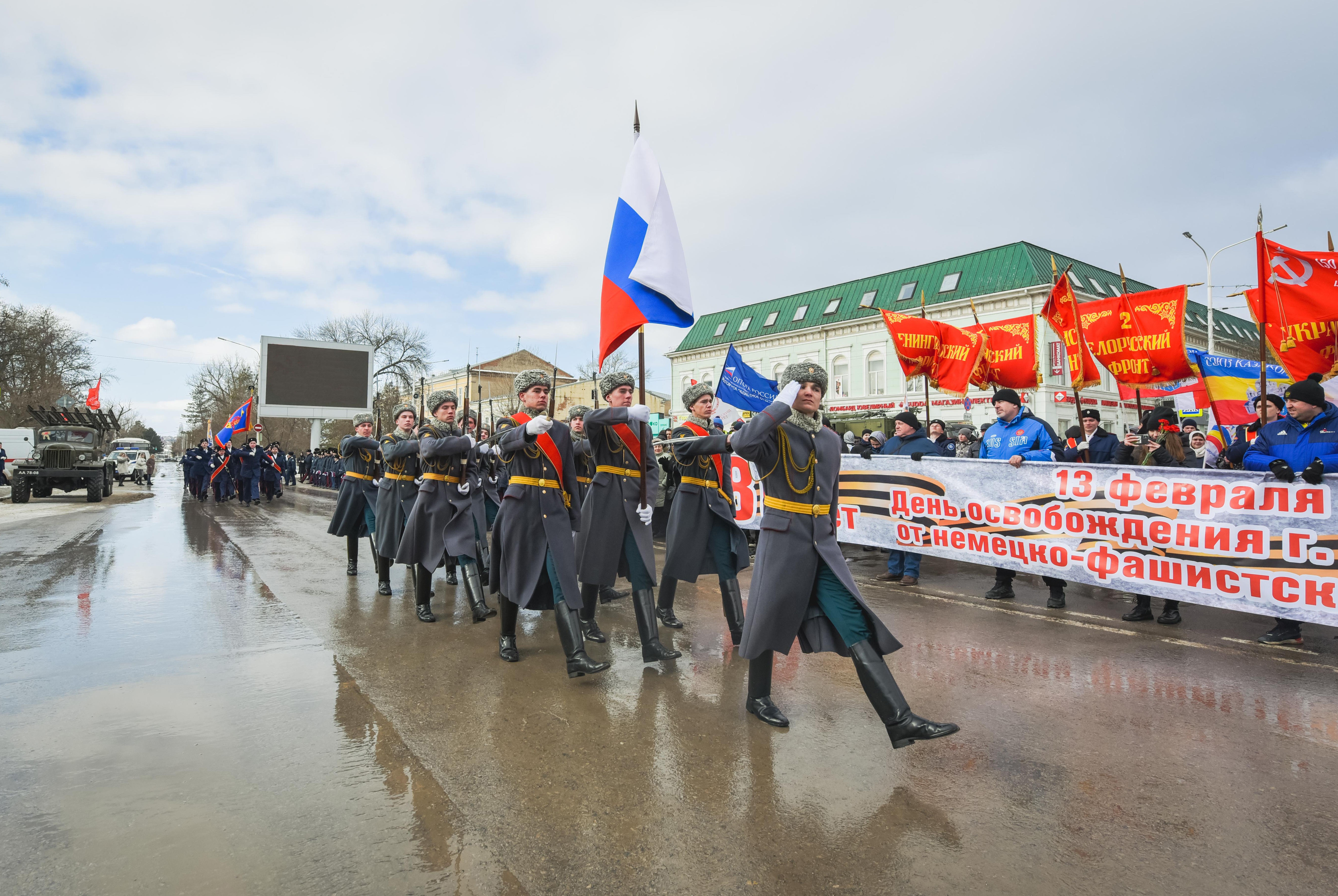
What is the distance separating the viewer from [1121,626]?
19.8 feet

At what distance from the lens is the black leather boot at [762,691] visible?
12.6 ft

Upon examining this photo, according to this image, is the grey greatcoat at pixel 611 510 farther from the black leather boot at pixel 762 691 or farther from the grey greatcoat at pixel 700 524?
the black leather boot at pixel 762 691

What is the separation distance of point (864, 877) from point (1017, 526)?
212 inches

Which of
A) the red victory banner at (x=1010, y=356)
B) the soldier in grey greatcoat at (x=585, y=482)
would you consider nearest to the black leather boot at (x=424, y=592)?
the soldier in grey greatcoat at (x=585, y=482)

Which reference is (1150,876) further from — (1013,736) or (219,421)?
(219,421)

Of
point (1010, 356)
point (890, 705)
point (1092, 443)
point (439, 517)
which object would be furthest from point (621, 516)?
point (1010, 356)

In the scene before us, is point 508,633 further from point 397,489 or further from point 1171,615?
point 1171,615

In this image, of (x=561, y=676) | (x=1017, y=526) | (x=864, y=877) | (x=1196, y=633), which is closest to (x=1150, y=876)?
(x=864, y=877)

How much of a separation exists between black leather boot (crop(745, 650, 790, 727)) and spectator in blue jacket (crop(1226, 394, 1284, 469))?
471cm

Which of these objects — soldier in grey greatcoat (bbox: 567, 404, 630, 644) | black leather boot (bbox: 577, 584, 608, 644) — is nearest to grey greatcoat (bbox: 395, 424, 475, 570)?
soldier in grey greatcoat (bbox: 567, 404, 630, 644)

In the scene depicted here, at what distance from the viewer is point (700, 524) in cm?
559

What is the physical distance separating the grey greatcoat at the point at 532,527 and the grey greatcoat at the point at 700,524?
93 cm

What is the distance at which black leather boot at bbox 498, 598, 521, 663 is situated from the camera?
16.5ft

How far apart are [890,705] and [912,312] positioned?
4011 cm
